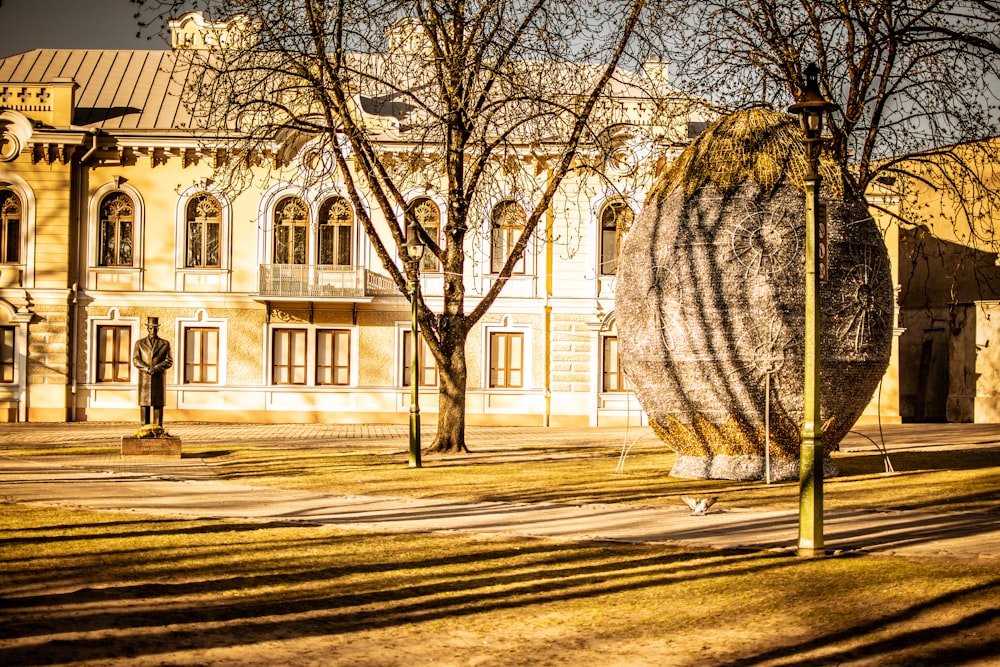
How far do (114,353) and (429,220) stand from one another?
9952 millimetres

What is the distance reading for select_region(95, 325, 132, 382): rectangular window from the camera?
33.1 meters

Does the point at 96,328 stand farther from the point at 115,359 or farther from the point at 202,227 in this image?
the point at 202,227

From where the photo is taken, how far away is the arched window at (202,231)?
109 feet

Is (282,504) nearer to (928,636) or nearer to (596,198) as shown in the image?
(928,636)

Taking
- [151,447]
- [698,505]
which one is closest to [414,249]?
[151,447]

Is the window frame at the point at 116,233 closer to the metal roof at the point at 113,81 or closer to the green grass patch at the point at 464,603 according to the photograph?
the metal roof at the point at 113,81

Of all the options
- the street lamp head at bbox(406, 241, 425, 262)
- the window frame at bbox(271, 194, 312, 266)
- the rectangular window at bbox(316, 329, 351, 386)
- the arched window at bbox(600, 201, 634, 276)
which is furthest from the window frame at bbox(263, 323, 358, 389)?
the street lamp head at bbox(406, 241, 425, 262)

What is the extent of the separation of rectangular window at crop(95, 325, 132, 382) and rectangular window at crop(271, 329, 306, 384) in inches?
165

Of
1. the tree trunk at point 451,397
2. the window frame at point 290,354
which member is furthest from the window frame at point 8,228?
the tree trunk at point 451,397

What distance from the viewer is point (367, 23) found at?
1922 cm

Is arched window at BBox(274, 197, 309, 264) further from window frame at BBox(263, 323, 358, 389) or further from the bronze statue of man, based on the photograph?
the bronze statue of man

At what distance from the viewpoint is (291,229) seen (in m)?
33.4

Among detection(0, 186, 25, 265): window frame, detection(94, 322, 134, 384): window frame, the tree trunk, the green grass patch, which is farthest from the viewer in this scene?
detection(94, 322, 134, 384): window frame

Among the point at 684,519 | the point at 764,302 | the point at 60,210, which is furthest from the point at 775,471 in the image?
the point at 60,210
